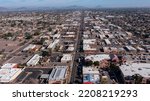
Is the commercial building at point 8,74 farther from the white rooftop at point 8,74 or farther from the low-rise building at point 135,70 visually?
the low-rise building at point 135,70

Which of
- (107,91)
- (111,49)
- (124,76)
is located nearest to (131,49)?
(111,49)

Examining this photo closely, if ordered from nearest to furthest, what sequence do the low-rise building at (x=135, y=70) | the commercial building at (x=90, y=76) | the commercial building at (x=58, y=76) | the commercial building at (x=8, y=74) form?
the commercial building at (x=90, y=76) → the commercial building at (x=58, y=76) → the commercial building at (x=8, y=74) → the low-rise building at (x=135, y=70)

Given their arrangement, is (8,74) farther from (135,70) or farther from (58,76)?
(135,70)

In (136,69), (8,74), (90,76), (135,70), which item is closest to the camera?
(90,76)

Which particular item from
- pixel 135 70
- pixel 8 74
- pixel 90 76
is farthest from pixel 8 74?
pixel 135 70

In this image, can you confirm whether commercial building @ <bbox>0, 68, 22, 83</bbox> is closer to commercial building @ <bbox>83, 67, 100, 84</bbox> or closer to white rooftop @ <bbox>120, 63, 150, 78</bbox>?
commercial building @ <bbox>83, 67, 100, 84</bbox>

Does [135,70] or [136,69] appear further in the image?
[136,69]

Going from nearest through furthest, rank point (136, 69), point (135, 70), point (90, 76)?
1. point (90, 76)
2. point (135, 70)
3. point (136, 69)

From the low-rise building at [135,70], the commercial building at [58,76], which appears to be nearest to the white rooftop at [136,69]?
the low-rise building at [135,70]

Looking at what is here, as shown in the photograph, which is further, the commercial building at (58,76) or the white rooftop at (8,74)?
the white rooftop at (8,74)
